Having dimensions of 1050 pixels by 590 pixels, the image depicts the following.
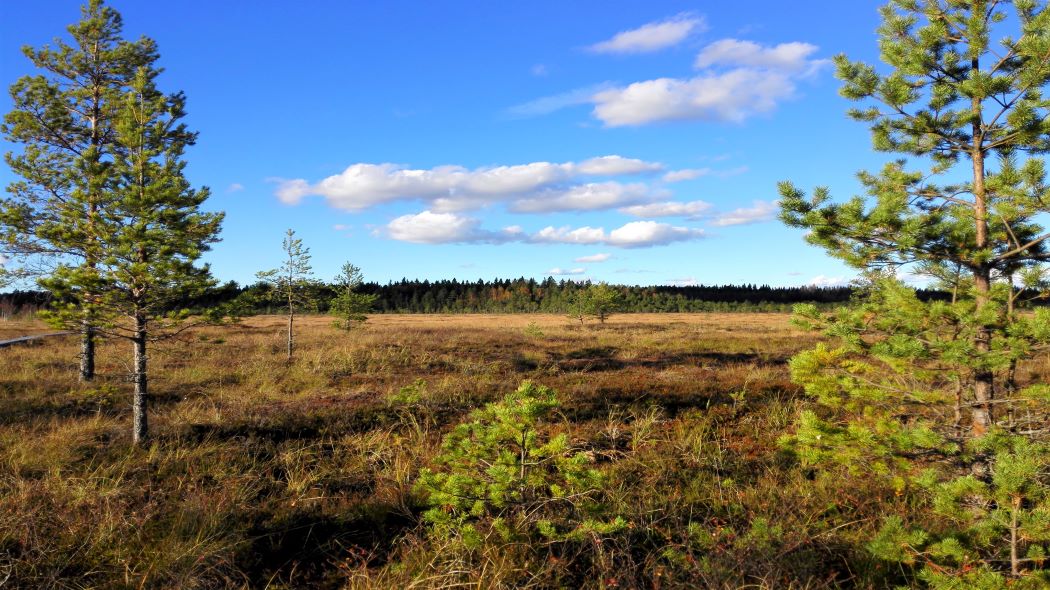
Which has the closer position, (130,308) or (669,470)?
(669,470)

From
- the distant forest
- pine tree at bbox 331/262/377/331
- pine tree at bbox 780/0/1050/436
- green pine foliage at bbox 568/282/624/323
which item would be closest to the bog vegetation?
pine tree at bbox 780/0/1050/436

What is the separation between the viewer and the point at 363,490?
573 cm

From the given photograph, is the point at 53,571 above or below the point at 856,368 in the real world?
below

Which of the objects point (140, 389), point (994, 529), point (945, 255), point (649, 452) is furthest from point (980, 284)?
point (140, 389)

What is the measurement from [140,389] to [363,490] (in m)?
3.72

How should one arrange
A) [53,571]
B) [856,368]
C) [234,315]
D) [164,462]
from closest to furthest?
[53,571]
[856,368]
[164,462]
[234,315]

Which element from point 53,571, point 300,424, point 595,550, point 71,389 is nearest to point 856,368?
point 595,550

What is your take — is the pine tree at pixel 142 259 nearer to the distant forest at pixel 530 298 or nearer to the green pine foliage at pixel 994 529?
the green pine foliage at pixel 994 529

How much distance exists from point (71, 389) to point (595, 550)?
12257 mm

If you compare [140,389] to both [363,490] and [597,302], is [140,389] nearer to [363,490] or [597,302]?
[363,490]

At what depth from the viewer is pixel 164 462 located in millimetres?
6090

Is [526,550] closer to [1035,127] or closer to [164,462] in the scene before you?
[164,462]

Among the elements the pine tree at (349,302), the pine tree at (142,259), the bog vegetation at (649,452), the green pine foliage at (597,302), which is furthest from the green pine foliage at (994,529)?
the green pine foliage at (597,302)

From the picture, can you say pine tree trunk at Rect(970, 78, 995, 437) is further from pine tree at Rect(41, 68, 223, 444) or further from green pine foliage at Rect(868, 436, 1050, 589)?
pine tree at Rect(41, 68, 223, 444)
